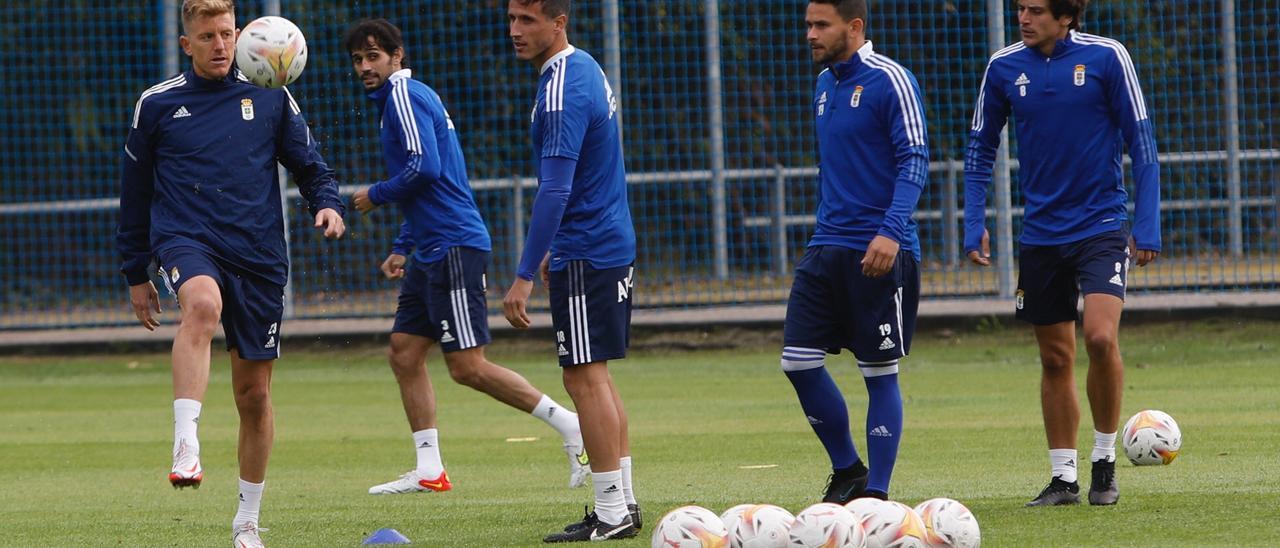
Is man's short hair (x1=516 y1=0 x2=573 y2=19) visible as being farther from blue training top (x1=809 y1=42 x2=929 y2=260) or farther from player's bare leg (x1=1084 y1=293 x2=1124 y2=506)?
player's bare leg (x1=1084 y1=293 x2=1124 y2=506)

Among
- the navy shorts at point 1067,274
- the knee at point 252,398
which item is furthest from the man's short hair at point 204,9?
the navy shorts at point 1067,274

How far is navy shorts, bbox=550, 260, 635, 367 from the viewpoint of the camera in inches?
261

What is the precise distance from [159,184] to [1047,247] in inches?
139

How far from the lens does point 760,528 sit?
5.77 metres

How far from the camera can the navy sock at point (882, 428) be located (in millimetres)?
7031

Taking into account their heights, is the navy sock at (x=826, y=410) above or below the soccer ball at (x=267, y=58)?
below

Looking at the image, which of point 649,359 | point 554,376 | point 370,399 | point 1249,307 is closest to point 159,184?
point 370,399

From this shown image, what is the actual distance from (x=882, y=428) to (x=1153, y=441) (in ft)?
6.03

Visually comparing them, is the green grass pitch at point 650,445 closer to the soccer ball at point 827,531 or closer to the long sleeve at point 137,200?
the soccer ball at point 827,531

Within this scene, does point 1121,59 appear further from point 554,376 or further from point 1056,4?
point 554,376

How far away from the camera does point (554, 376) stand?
14406 millimetres

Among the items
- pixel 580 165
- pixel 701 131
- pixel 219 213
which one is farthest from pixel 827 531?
pixel 701 131

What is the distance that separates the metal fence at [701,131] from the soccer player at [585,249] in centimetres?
944

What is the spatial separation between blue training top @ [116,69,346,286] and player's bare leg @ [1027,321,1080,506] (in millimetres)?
3117
